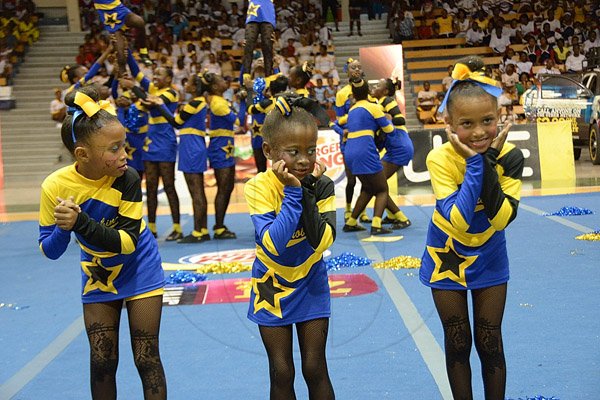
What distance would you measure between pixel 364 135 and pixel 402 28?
50.6ft

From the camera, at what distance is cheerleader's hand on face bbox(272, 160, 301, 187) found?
3.45m

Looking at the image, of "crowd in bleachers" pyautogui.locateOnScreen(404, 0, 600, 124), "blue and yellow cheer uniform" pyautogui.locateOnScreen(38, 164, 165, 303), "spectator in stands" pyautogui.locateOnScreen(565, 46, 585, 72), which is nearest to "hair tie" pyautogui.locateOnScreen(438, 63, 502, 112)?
"blue and yellow cheer uniform" pyautogui.locateOnScreen(38, 164, 165, 303)

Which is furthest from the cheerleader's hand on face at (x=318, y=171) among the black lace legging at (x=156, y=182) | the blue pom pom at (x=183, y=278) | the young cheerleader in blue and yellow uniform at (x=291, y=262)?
the black lace legging at (x=156, y=182)

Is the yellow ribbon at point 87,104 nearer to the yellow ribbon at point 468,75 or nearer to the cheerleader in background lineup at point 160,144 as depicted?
the yellow ribbon at point 468,75

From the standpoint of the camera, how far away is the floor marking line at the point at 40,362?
198 inches

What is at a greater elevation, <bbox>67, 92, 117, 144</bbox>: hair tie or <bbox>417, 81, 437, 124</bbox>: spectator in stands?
<bbox>67, 92, 117, 144</bbox>: hair tie

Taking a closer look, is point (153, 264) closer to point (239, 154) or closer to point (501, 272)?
point (501, 272)

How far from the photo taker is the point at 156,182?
10.7 metres

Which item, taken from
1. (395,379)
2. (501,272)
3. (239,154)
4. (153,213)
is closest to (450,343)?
(501,272)

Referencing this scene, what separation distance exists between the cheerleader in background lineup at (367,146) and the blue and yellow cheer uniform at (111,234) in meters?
6.47

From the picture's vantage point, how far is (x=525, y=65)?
2258 cm

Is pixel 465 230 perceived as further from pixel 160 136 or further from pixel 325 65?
pixel 325 65

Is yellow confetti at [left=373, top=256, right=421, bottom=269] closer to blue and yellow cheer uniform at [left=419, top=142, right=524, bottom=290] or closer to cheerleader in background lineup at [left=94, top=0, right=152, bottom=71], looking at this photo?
cheerleader in background lineup at [left=94, top=0, right=152, bottom=71]

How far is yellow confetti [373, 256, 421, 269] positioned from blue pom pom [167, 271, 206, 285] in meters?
1.72
